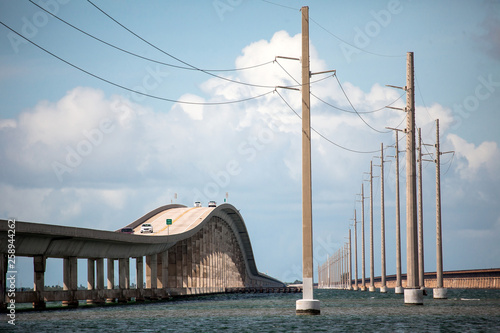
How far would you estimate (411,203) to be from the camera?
6109 centimetres

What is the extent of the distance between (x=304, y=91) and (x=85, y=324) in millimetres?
19134

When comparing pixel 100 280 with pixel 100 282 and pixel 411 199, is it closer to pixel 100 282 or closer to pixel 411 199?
pixel 100 282

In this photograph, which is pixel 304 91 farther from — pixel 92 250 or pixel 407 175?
pixel 92 250

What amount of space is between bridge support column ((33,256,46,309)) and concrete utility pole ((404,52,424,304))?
30.6 metres

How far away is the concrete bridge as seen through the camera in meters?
60.2

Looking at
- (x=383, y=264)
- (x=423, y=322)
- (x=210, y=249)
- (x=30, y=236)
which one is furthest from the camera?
(x=210, y=249)

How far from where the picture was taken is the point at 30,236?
60.0 m

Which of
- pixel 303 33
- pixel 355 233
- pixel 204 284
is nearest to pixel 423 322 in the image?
pixel 303 33

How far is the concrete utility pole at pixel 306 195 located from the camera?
43.0 metres

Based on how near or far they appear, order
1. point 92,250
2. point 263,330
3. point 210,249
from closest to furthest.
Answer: point 263,330
point 92,250
point 210,249

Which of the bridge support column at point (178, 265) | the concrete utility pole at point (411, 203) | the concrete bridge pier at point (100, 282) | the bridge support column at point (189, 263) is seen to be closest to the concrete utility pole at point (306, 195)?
the concrete utility pole at point (411, 203)

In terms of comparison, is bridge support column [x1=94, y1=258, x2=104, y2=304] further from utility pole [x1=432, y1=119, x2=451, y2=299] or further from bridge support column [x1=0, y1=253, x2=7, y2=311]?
utility pole [x1=432, y1=119, x2=451, y2=299]

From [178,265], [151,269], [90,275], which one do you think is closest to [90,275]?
[90,275]

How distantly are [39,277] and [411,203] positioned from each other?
32107 millimetres
